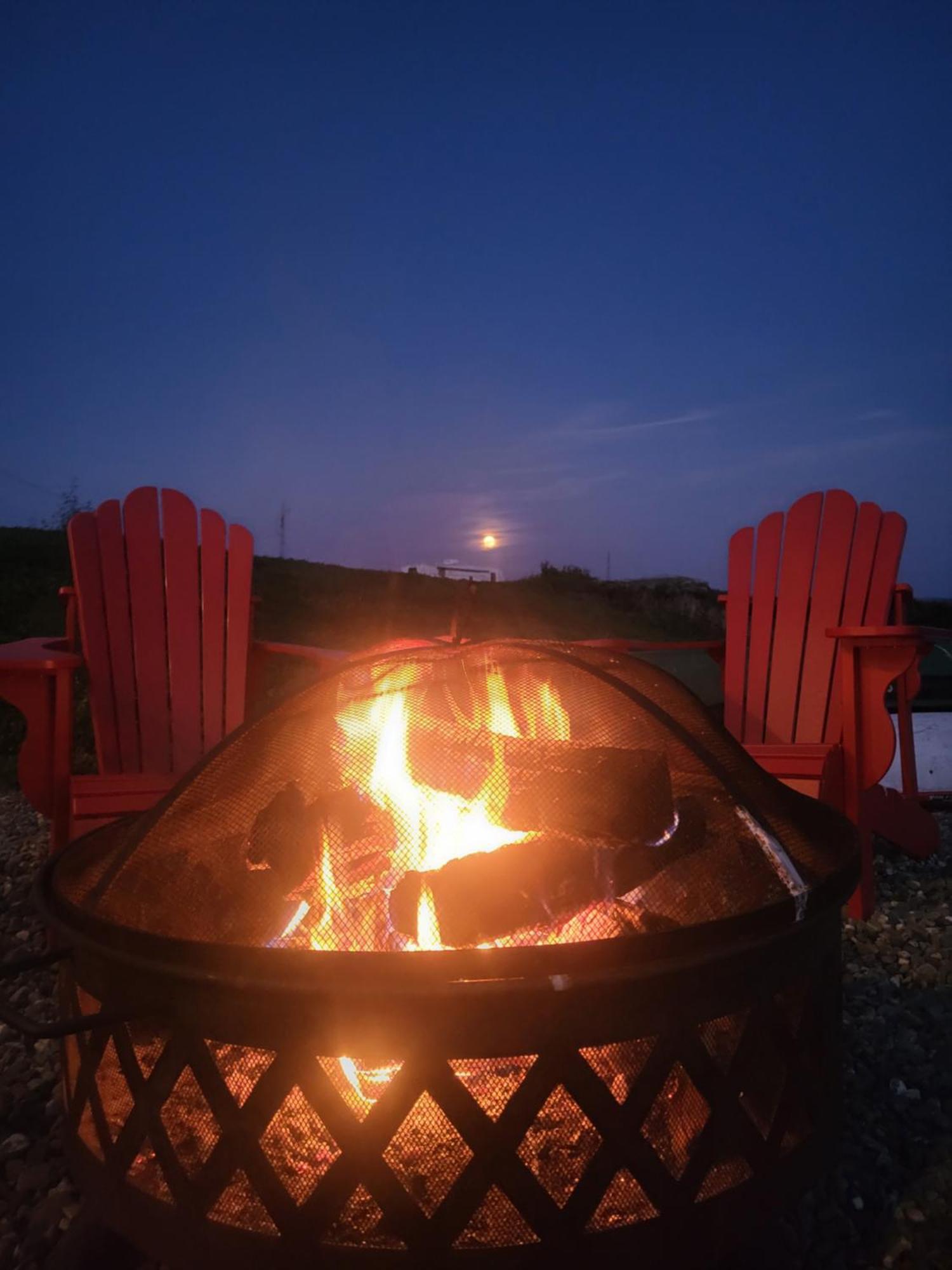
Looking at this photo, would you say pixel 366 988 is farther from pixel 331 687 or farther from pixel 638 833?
pixel 331 687

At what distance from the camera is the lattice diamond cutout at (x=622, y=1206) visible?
3.69 ft

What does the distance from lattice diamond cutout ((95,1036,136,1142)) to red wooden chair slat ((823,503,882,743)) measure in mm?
2650

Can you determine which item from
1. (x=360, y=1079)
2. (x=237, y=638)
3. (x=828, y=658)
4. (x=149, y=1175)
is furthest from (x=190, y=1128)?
(x=828, y=658)

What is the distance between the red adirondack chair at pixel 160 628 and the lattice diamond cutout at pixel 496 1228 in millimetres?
1934

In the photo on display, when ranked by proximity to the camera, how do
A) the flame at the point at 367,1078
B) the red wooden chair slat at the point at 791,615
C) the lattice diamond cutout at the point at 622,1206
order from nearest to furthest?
the lattice diamond cutout at the point at 622,1206 → the flame at the point at 367,1078 → the red wooden chair slat at the point at 791,615

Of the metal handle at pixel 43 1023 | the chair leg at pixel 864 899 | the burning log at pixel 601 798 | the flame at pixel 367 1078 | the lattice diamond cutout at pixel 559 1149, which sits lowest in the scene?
the chair leg at pixel 864 899

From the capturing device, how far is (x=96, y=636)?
3.01 meters

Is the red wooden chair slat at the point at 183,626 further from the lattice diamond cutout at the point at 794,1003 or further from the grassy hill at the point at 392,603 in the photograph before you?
the grassy hill at the point at 392,603

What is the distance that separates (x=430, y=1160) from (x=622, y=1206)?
276mm

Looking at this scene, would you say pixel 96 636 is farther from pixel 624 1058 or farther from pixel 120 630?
pixel 624 1058

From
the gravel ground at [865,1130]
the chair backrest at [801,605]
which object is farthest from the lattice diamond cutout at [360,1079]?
the chair backrest at [801,605]

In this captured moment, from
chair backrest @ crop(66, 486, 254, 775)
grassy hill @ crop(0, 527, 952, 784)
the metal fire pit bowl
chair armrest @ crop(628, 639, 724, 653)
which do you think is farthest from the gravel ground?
grassy hill @ crop(0, 527, 952, 784)

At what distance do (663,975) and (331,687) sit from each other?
0.82 metres

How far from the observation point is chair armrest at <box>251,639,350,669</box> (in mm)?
2566
